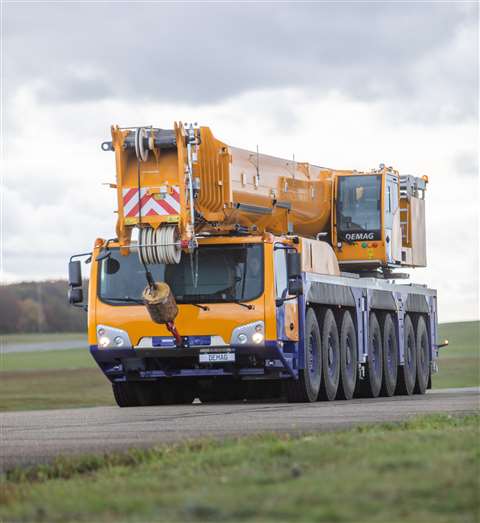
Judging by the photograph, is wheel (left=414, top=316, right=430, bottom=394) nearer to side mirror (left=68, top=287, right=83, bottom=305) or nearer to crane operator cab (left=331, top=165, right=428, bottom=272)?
crane operator cab (left=331, top=165, right=428, bottom=272)

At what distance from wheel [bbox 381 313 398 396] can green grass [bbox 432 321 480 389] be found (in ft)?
89.2

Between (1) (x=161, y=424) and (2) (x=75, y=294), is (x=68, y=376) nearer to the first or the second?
(2) (x=75, y=294)

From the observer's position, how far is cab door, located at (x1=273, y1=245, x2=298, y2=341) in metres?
22.7

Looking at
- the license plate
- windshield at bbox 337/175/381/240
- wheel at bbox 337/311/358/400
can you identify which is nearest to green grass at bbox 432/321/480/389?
→ windshield at bbox 337/175/381/240

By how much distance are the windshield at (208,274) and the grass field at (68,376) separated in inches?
768

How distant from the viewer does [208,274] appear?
2291cm

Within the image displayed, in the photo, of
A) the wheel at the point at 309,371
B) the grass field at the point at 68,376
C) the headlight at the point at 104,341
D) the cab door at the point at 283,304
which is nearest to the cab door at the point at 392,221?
the wheel at the point at 309,371

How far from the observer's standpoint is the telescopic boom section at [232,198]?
21938 millimetres

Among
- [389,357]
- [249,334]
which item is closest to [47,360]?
[389,357]

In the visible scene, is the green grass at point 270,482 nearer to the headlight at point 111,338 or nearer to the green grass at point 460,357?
the headlight at point 111,338

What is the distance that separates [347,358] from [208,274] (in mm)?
4458

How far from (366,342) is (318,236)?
2.14 m

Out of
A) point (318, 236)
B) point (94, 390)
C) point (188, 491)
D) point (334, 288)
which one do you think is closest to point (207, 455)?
point (188, 491)

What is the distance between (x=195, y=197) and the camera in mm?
22219
